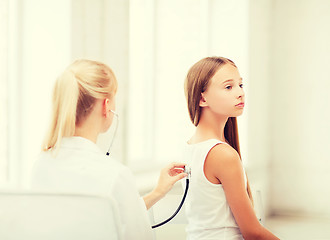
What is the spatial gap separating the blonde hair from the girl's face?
0.93 feet

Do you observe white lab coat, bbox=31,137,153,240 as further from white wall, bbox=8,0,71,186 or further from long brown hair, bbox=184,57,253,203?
white wall, bbox=8,0,71,186

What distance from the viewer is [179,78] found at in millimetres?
2416

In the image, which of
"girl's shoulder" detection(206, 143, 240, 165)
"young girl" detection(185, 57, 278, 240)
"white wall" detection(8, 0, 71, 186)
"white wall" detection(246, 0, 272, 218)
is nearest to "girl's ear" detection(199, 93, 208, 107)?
"young girl" detection(185, 57, 278, 240)

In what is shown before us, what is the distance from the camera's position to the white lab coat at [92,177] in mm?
843

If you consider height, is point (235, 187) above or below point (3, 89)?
below

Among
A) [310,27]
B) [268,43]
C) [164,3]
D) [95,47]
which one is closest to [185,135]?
[164,3]

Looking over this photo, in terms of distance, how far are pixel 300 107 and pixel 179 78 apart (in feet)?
4.29

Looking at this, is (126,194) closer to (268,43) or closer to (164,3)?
(164,3)

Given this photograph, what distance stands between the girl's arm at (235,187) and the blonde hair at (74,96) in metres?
0.29

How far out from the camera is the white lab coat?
2.77 feet

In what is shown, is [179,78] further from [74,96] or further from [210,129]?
[74,96]

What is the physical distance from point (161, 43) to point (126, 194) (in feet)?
5.40

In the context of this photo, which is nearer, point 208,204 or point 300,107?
point 208,204

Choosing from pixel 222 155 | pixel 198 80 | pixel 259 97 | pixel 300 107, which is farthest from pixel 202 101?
pixel 300 107
